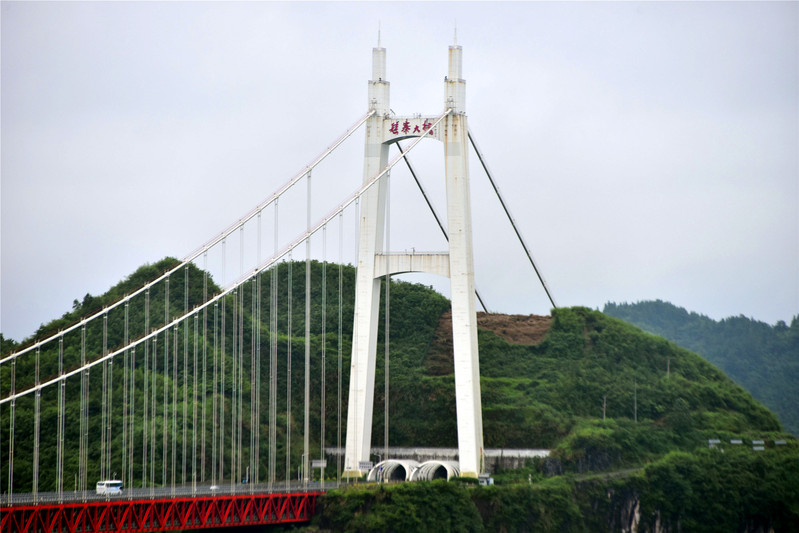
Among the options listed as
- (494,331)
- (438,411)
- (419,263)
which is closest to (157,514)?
(419,263)

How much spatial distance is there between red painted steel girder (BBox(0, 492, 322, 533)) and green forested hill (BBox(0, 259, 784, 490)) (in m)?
9.52

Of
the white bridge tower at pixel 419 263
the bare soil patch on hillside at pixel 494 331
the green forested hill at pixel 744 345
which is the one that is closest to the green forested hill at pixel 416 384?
the bare soil patch on hillside at pixel 494 331

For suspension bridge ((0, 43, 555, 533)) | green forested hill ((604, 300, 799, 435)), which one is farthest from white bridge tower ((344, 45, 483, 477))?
green forested hill ((604, 300, 799, 435))

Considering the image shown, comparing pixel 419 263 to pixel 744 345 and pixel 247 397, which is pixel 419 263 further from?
pixel 744 345

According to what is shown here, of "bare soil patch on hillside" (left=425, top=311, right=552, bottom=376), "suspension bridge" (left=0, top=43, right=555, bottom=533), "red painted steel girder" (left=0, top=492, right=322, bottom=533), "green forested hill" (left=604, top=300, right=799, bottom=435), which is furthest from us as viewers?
"green forested hill" (left=604, top=300, right=799, bottom=435)

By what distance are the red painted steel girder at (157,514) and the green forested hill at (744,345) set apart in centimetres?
5595

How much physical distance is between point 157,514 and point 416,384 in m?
24.4

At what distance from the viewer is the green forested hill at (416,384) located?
56312mm

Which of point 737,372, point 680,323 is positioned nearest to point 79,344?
point 737,372

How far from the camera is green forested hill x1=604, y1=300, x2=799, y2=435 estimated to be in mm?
103750

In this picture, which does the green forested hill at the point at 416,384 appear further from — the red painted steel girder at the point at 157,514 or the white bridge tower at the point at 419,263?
the red painted steel girder at the point at 157,514

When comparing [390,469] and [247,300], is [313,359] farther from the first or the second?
[390,469]

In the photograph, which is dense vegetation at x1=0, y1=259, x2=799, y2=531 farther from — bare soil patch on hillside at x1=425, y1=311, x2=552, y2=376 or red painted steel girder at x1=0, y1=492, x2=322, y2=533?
red painted steel girder at x1=0, y1=492, x2=322, y2=533

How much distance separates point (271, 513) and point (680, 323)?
3524 inches
